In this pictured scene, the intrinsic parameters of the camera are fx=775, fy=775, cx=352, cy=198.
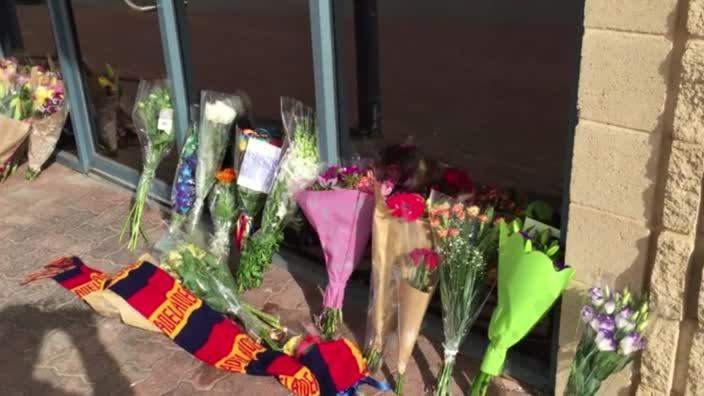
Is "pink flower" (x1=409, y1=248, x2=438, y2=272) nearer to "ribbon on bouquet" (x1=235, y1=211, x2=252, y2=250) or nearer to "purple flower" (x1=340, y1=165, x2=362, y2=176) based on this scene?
"purple flower" (x1=340, y1=165, x2=362, y2=176)

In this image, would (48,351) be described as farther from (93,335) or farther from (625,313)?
(625,313)

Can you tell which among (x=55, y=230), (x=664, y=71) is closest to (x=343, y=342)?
(x=664, y=71)

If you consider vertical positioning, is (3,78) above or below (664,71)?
below

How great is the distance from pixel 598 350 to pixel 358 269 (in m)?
1.66

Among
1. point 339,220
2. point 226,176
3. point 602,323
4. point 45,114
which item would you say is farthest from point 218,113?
point 602,323

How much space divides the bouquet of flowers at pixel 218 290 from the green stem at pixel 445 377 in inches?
34.0

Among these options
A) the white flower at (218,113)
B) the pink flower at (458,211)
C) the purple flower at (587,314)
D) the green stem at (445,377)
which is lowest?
the green stem at (445,377)

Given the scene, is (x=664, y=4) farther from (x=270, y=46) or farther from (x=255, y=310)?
(x=270, y=46)

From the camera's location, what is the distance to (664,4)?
7.93ft

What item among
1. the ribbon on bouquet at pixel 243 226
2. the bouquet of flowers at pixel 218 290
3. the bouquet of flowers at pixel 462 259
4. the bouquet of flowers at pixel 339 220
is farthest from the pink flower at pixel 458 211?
the ribbon on bouquet at pixel 243 226

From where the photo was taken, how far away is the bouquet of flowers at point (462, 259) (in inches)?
121

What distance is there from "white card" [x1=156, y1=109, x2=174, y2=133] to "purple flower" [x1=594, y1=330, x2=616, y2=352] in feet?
9.85

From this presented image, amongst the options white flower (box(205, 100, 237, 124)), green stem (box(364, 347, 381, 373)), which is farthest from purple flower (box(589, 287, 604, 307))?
white flower (box(205, 100, 237, 124))

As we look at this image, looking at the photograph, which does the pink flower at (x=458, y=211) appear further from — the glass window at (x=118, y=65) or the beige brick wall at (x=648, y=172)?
the glass window at (x=118, y=65)
